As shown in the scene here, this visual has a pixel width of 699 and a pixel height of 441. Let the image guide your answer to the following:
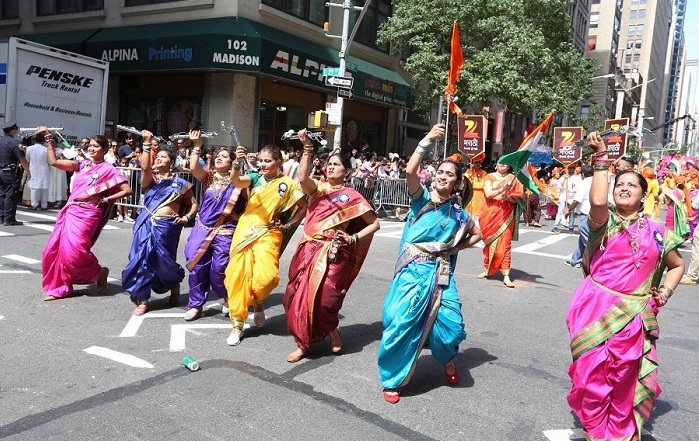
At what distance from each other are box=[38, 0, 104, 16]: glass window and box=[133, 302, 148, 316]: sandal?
16992 mm

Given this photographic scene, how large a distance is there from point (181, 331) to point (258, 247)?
101cm

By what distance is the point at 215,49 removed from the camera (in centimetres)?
1596

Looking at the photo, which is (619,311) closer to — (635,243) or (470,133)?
(635,243)

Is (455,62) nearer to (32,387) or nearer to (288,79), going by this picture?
(32,387)

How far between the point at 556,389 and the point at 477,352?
2.90 ft

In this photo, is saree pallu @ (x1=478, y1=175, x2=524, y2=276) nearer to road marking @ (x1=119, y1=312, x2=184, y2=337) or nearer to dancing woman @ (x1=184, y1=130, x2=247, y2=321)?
dancing woman @ (x1=184, y1=130, x2=247, y2=321)

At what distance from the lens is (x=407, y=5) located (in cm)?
2062

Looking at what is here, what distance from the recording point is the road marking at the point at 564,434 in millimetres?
3475

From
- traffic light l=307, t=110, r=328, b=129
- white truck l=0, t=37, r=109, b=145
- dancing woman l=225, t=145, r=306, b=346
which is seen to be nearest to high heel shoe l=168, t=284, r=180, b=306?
dancing woman l=225, t=145, r=306, b=346

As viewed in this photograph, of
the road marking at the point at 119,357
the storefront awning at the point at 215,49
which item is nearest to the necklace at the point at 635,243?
the road marking at the point at 119,357

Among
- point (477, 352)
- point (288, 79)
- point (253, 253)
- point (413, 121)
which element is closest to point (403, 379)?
point (477, 352)

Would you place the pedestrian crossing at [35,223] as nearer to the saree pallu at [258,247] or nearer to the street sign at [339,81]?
the street sign at [339,81]

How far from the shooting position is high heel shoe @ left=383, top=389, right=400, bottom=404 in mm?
3811

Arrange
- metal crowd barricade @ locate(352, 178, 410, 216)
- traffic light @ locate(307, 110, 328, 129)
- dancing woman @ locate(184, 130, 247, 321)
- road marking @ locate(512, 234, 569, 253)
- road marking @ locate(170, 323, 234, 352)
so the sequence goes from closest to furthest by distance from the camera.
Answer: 1. road marking @ locate(170, 323, 234, 352)
2. dancing woman @ locate(184, 130, 247, 321)
3. traffic light @ locate(307, 110, 328, 129)
4. road marking @ locate(512, 234, 569, 253)
5. metal crowd barricade @ locate(352, 178, 410, 216)
